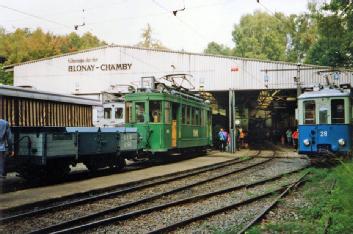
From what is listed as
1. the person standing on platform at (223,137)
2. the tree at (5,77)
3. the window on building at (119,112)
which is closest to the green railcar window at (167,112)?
the window on building at (119,112)

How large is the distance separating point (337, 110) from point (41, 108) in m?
10.7

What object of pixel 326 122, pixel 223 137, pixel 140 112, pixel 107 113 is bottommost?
pixel 223 137

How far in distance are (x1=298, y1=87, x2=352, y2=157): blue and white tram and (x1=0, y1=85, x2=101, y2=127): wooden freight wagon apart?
8642mm

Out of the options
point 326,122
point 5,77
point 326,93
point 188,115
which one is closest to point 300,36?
point 5,77

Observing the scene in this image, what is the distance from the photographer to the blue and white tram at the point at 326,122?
52.2 feet

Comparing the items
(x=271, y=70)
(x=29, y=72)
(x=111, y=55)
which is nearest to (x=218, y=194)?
(x=271, y=70)

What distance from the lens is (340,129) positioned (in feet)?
52.3

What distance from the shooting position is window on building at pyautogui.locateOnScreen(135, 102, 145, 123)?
1791 cm

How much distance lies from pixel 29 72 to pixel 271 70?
59.0 feet

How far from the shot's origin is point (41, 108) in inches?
580

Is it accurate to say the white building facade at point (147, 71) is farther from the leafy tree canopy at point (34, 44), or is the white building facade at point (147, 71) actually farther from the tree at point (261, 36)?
the tree at point (261, 36)

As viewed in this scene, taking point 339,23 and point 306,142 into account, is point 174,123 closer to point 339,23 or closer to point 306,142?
point 306,142

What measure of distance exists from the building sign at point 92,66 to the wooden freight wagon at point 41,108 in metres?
12.7

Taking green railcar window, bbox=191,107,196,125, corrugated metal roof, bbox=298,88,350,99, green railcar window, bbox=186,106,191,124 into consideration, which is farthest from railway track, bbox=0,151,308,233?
green railcar window, bbox=191,107,196,125
